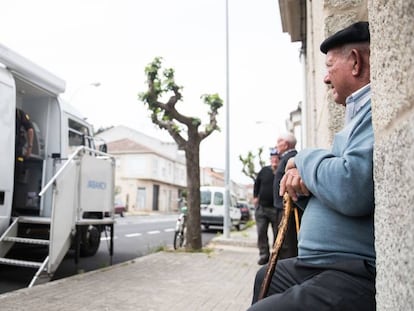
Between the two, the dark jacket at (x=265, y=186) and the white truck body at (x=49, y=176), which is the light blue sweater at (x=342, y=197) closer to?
the white truck body at (x=49, y=176)

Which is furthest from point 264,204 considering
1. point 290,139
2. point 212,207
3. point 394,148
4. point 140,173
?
point 140,173

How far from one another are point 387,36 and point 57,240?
574cm

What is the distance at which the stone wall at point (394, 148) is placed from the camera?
77 centimetres

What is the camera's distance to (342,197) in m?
1.37

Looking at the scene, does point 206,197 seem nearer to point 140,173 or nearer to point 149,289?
point 149,289

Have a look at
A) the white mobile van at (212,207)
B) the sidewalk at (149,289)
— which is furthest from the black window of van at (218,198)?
the sidewalk at (149,289)

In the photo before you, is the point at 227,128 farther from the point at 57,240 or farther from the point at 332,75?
the point at 332,75

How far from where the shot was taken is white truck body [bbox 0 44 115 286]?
19.4ft

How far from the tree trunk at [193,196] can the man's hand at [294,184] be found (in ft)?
28.7

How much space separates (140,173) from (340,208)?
50.2 metres

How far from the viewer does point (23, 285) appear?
5.99 m

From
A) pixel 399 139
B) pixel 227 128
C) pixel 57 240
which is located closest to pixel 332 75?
pixel 399 139

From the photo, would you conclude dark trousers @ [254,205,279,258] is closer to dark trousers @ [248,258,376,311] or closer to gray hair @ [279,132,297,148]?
gray hair @ [279,132,297,148]

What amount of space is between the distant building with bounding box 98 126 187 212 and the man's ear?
157 feet
